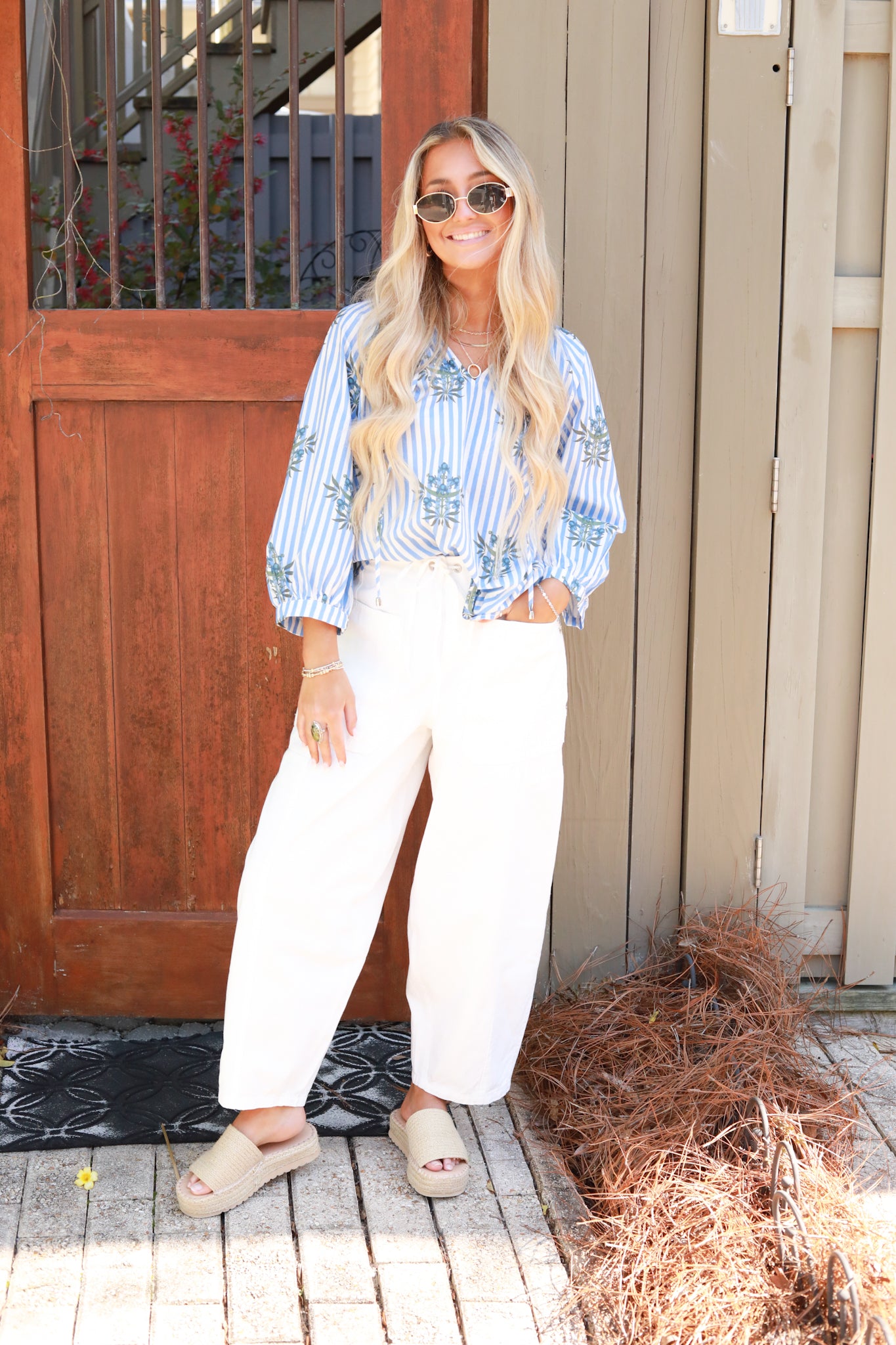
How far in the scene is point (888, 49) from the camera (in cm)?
250

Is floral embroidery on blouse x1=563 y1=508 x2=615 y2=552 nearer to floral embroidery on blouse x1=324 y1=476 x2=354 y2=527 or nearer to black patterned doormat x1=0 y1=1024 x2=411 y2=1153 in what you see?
floral embroidery on blouse x1=324 y1=476 x2=354 y2=527

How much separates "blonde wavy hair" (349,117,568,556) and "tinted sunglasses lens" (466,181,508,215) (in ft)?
0.06

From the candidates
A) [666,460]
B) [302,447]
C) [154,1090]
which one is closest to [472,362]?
[302,447]

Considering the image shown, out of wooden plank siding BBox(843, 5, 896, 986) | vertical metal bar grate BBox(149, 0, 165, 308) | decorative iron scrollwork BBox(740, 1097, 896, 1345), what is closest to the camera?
decorative iron scrollwork BBox(740, 1097, 896, 1345)

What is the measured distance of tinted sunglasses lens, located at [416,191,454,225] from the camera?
1.97m

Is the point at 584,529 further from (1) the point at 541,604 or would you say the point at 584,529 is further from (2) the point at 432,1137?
(2) the point at 432,1137

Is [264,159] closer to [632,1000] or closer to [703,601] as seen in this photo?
[703,601]

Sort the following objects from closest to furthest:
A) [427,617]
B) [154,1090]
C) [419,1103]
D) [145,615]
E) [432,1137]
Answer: [427,617] < [432,1137] < [419,1103] < [154,1090] < [145,615]

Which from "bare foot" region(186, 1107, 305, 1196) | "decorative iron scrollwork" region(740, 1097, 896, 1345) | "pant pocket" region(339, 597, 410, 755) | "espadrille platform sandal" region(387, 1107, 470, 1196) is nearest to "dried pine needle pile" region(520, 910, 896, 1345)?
"decorative iron scrollwork" region(740, 1097, 896, 1345)

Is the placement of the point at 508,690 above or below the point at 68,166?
below

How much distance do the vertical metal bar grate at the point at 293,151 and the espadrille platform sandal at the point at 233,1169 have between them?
5.37ft

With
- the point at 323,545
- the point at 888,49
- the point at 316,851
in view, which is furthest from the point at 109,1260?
the point at 888,49

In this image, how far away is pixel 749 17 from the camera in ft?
8.07

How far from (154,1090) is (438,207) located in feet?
5.75
